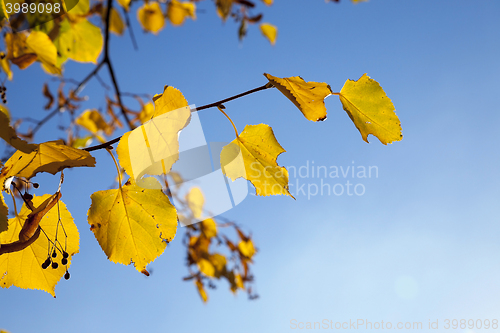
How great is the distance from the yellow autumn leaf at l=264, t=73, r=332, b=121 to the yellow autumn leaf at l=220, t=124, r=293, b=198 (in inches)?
3.8

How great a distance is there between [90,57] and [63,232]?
808 mm

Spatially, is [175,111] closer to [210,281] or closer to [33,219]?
[33,219]

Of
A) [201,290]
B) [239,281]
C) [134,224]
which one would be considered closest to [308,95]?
[134,224]

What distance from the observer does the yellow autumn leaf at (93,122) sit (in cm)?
192

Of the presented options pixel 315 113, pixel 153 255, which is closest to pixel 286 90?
pixel 315 113

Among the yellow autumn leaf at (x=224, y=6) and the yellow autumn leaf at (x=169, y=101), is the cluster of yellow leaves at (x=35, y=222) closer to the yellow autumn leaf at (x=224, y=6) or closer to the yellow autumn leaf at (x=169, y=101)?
the yellow autumn leaf at (x=169, y=101)

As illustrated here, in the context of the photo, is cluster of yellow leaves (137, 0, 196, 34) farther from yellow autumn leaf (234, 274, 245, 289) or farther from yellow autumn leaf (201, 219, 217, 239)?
yellow autumn leaf (234, 274, 245, 289)

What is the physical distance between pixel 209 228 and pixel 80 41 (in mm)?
1123

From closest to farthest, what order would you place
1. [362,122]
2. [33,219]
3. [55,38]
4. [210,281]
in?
[33,219] → [362,122] → [55,38] → [210,281]

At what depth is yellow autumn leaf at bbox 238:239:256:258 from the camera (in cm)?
199

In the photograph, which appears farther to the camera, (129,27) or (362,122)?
(129,27)

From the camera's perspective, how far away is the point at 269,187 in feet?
1.85

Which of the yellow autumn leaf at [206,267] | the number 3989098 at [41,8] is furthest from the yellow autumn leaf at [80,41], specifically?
the yellow autumn leaf at [206,267]

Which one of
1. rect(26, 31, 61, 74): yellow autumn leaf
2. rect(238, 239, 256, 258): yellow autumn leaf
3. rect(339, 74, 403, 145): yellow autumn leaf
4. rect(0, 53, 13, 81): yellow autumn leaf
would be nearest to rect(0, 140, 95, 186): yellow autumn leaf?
rect(339, 74, 403, 145): yellow autumn leaf
